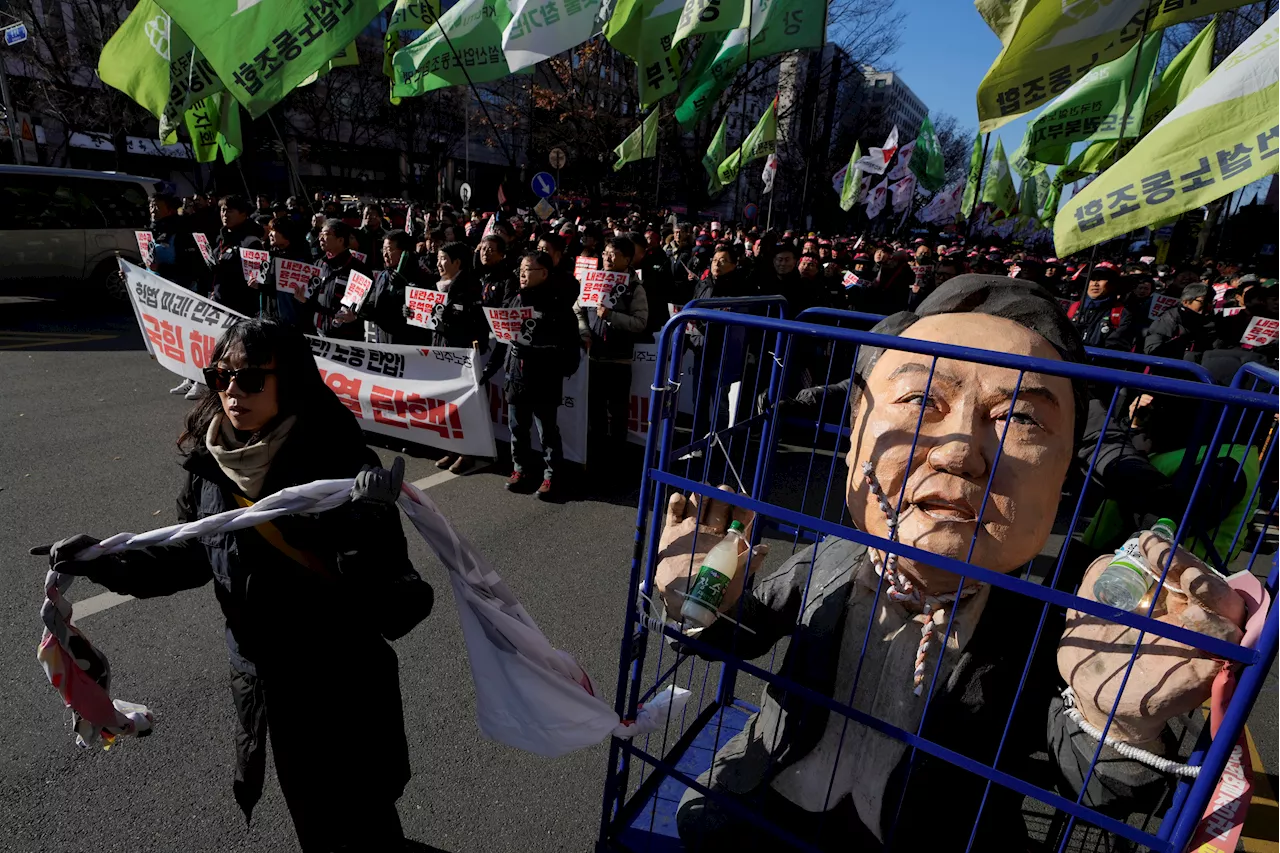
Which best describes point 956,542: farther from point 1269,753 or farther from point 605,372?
point 605,372

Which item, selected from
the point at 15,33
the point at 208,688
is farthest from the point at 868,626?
the point at 15,33

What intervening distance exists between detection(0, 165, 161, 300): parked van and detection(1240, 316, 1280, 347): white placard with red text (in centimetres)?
1474

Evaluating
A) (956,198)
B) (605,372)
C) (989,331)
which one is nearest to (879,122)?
(956,198)

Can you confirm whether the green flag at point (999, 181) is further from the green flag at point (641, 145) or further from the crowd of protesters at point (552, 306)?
the green flag at point (641, 145)

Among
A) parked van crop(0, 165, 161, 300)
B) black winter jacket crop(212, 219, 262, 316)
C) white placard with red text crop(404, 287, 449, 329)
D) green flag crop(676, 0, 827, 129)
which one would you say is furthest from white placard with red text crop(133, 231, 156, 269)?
green flag crop(676, 0, 827, 129)

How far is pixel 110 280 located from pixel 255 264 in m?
6.92

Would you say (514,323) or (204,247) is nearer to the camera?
(514,323)

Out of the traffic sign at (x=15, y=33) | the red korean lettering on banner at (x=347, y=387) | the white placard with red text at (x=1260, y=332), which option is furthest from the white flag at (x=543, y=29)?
the traffic sign at (x=15, y=33)

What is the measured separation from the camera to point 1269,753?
122 inches

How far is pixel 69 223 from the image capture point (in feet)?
34.5

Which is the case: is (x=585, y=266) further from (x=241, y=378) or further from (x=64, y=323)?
(x=64, y=323)

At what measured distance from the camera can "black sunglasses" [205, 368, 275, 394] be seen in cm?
199

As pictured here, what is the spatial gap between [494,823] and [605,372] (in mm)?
3867

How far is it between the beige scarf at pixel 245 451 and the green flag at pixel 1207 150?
7.65 ft
